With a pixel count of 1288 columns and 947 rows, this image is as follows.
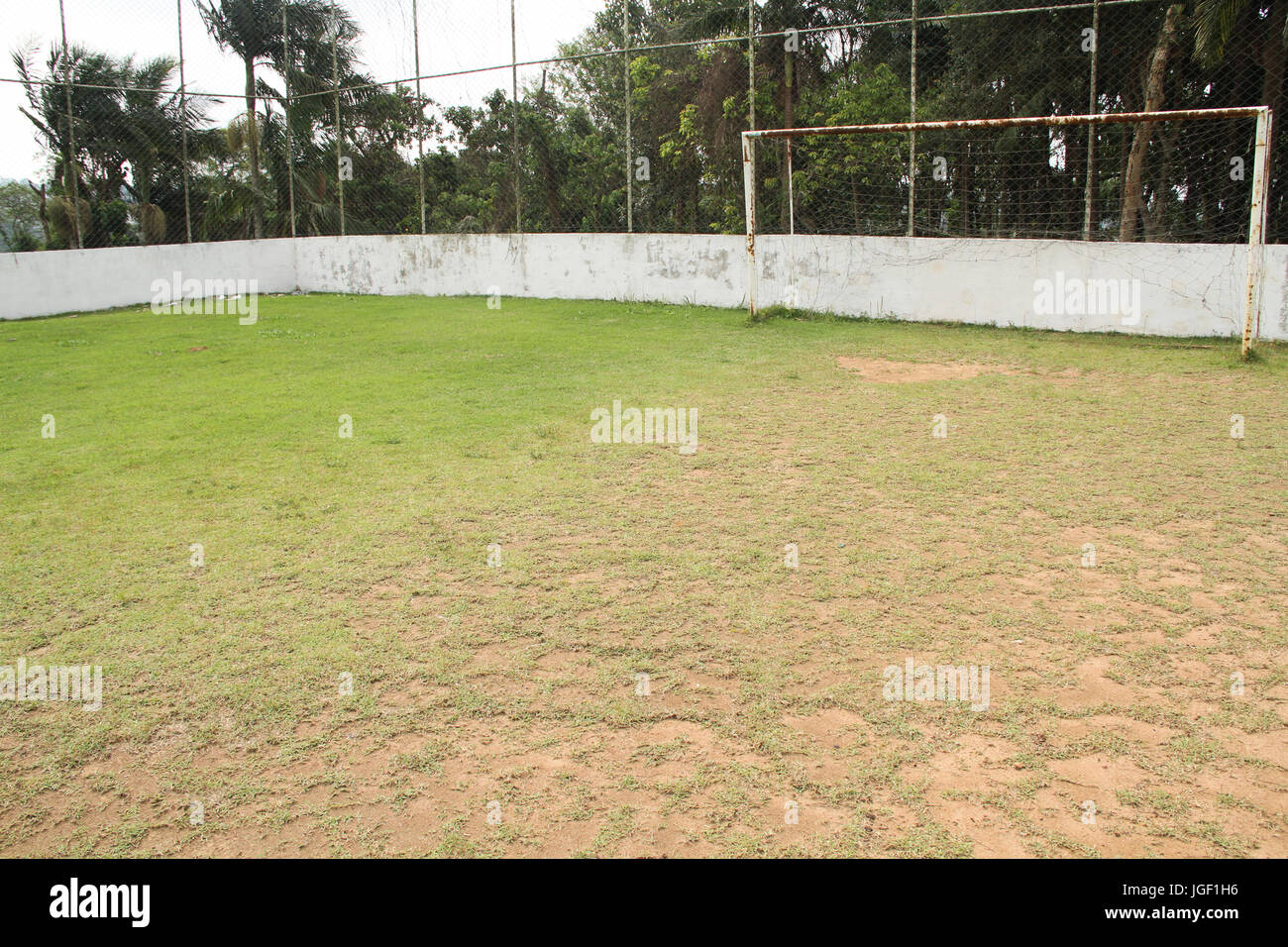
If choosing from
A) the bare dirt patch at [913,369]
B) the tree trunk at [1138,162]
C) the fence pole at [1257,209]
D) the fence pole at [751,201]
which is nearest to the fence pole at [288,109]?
the fence pole at [751,201]

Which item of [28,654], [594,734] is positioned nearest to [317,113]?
[28,654]

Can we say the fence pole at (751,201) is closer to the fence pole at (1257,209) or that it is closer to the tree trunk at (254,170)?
the fence pole at (1257,209)

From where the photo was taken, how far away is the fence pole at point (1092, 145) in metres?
12.2

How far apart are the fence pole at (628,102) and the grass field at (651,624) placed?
7.76m

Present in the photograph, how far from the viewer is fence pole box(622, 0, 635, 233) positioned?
608 inches

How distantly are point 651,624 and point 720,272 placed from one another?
11.5m

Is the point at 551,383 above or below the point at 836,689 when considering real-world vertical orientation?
above

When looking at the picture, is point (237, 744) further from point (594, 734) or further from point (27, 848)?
point (594, 734)

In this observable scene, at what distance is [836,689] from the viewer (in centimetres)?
374

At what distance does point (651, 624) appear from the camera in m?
4.33

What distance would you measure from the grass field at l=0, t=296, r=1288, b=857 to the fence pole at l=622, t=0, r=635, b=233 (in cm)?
776

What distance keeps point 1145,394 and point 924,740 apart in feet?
21.7

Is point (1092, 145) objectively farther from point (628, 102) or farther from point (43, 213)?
point (43, 213)

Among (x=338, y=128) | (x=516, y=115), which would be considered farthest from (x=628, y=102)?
(x=338, y=128)
